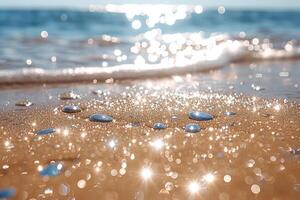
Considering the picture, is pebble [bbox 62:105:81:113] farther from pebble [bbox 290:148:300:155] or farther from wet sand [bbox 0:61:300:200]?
pebble [bbox 290:148:300:155]

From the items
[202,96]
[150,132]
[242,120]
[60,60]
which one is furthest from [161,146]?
[60,60]

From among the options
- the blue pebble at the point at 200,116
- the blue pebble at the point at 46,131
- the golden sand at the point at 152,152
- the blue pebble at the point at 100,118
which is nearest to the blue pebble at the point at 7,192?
the golden sand at the point at 152,152

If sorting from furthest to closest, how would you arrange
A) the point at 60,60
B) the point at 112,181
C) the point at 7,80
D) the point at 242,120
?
the point at 60,60 → the point at 7,80 → the point at 242,120 → the point at 112,181

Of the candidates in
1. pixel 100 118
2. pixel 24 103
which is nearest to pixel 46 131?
pixel 100 118

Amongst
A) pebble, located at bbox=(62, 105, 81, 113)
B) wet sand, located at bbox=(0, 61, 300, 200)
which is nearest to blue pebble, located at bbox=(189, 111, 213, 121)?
wet sand, located at bbox=(0, 61, 300, 200)

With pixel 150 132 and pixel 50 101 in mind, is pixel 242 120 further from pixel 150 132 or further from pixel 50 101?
pixel 50 101

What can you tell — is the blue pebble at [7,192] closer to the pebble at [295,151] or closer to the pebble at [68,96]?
the pebble at [295,151]

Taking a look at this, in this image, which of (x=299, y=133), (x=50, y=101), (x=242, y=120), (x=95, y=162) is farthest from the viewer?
(x=50, y=101)
